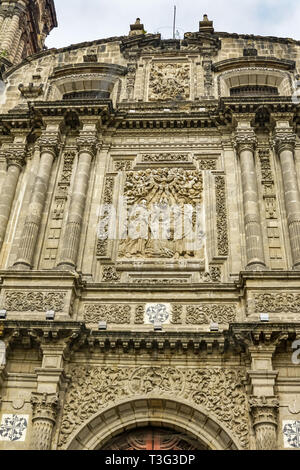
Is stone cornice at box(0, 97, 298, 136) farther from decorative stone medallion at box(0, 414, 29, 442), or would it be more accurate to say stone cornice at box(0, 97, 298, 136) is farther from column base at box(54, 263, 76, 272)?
decorative stone medallion at box(0, 414, 29, 442)

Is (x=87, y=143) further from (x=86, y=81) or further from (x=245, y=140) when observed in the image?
(x=245, y=140)

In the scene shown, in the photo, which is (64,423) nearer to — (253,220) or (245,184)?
(253,220)

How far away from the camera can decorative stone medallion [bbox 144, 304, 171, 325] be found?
11.5 meters

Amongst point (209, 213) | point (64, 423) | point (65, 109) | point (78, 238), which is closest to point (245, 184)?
point (209, 213)

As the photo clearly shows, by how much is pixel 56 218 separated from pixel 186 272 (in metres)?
3.75

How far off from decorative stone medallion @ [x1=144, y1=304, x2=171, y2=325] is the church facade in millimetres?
50

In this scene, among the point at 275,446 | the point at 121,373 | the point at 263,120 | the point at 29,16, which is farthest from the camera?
the point at 29,16


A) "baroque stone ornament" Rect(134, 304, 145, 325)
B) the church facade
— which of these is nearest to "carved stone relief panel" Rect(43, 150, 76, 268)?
the church facade

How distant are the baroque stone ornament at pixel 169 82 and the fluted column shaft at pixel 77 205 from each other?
3.30m

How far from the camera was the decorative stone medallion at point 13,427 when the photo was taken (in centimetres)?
1002

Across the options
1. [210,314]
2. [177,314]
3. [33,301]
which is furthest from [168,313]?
[33,301]

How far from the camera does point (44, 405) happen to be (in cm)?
1002

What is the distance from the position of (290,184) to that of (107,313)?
581cm

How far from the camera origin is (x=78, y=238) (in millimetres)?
13031
